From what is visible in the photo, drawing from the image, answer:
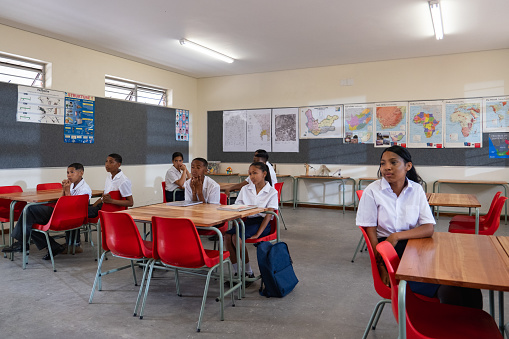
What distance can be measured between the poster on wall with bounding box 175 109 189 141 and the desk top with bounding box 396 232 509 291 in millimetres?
7545

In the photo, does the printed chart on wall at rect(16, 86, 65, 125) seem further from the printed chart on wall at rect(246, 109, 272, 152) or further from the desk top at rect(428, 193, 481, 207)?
the desk top at rect(428, 193, 481, 207)

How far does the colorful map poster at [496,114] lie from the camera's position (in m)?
6.90

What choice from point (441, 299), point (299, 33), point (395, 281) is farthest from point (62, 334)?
point (299, 33)

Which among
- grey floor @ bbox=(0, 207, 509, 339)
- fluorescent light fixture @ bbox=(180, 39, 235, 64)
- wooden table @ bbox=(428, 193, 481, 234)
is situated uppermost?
fluorescent light fixture @ bbox=(180, 39, 235, 64)

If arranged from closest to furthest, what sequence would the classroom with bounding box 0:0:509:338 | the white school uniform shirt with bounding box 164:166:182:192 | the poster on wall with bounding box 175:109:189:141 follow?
1. the classroom with bounding box 0:0:509:338
2. the white school uniform shirt with bounding box 164:166:182:192
3. the poster on wall with bounding box 175:109:189:141

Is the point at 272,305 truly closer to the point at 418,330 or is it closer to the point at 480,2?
the point at 418,330

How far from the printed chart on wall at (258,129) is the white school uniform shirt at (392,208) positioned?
660cm

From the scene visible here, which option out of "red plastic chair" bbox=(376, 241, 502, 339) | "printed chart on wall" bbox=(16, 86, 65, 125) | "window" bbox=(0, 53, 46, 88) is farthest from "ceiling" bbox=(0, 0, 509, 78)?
"red plastic chair" bbox=(376, 241, 502, 339)

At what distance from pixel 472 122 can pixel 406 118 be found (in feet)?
3.72

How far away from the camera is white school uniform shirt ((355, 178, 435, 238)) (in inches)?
90.4

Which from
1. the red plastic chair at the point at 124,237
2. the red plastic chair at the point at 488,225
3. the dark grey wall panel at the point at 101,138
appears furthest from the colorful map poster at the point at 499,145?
the red plastic chair at the point at 124,237

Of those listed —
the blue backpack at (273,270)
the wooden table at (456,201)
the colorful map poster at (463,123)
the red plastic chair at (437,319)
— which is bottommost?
the blue backpack at (273,270)

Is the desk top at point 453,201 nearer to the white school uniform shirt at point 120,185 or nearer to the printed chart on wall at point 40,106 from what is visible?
the white school uniform shirt at point 120,185

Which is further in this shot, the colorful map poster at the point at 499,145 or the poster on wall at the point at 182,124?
the poster on wall at the point at 182,124
